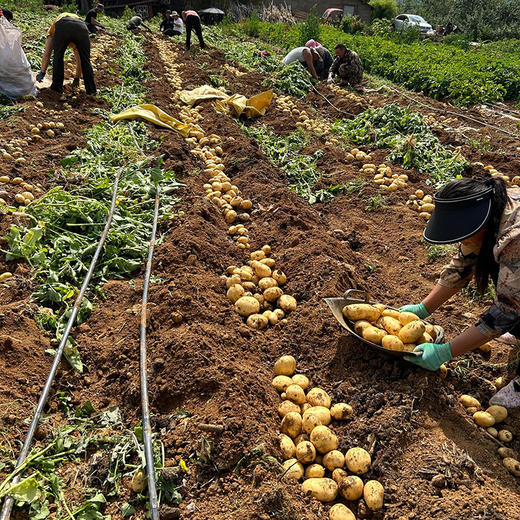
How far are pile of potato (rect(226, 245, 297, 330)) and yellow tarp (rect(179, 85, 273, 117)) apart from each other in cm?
555

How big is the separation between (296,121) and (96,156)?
4.67m

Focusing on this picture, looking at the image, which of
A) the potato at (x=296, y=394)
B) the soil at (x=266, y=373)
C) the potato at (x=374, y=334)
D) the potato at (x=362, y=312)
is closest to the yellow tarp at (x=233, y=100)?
the soil at (x=266, y=373)

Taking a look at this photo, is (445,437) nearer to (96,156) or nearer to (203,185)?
(203,185)

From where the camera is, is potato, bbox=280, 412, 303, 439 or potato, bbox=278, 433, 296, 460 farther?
potato, bbox=280, 412, 303, 439

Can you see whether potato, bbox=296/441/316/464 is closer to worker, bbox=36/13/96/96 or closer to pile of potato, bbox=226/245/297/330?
pile of potato, bbox=226/245/297/330

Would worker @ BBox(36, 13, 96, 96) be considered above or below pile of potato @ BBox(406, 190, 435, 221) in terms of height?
above

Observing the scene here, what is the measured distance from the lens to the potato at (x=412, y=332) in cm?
293

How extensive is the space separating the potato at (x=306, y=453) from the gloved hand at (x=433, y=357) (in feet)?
3.02

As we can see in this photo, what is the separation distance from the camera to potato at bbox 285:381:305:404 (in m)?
2.87

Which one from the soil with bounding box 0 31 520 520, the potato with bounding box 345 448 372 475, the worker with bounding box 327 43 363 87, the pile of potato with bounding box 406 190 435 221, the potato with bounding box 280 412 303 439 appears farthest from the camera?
the worker with bounding box 327 43 363 87

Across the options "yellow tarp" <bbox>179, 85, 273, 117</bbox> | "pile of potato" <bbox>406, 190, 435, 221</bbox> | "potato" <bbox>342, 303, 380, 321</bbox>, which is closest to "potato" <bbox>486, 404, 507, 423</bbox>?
"potato" <bbox>342, 303, 380, 321</bbox>

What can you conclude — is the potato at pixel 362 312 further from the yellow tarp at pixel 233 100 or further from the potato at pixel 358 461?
the yellow tarp at pixel 233 100

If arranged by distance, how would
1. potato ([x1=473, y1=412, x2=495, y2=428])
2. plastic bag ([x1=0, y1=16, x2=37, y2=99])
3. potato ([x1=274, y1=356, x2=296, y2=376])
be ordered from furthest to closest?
plastic bag ([x1=0, y1=16, x2=37, y2=99])
potato ([x1=274, y1=356, x2=296, y2=376])
potato ([x1=473, y1=412, x2=495, y2=428])

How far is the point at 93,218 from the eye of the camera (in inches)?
179
